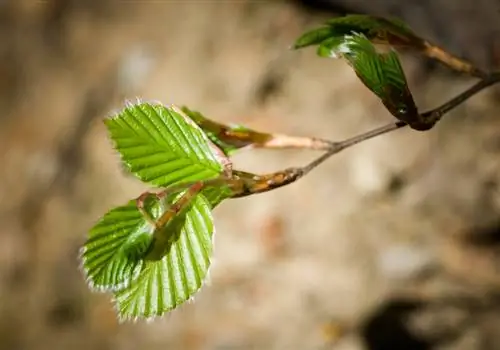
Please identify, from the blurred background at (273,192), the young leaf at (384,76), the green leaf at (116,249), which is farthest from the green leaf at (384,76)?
the blurred background at (273,192)

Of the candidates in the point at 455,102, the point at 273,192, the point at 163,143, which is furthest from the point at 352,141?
the point at 273,192

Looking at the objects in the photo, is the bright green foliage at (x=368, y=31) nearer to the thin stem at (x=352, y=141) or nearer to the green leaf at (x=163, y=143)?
the thin stem at (x=352, y=141)

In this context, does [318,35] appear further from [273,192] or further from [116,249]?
[273,192]

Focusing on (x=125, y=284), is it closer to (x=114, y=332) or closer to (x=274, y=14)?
(x=114, y=332)

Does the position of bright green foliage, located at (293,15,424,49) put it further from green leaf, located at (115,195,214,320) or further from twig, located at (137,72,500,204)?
green leaf, located at (115,195,214,320)

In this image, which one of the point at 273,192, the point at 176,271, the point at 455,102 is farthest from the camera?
the point at 273,192

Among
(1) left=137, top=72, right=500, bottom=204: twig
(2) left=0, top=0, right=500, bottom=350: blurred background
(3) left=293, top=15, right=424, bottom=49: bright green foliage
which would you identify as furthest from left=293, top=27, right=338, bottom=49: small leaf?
(2) left=0, top=0, right=500, bottom=350: blurred background
